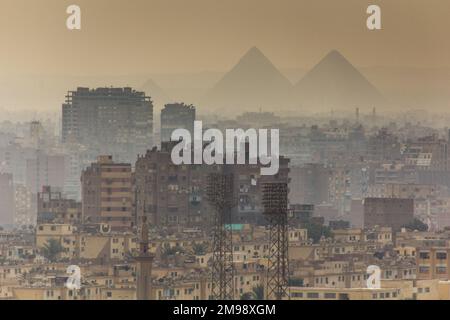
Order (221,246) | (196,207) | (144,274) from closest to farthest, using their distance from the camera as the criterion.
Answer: (144,274)
(221,246)
(196,207)

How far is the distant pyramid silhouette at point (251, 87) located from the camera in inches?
2185

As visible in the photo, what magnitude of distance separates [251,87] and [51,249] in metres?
27.5

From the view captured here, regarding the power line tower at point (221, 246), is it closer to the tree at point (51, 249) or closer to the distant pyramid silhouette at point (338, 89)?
the tree at point (51, 249)

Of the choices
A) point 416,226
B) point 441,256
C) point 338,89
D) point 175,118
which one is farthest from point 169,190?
point 338,89

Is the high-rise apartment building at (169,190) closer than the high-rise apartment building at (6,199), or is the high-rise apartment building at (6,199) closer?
the high-rise apartment building at (169,190)

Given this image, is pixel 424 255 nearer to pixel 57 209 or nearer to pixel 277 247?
pixel 277 247

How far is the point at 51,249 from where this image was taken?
35406 millimetres

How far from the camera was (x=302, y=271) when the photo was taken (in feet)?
95.6

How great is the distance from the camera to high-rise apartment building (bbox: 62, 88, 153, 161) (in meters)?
50.9

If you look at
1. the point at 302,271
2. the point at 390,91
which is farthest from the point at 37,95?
the point at 302,271

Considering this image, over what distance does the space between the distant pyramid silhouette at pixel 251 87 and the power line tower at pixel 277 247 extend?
2593 cm

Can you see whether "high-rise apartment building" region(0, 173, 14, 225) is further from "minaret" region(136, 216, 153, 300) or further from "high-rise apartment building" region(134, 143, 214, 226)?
"minaret" region(136, 216, 153, 300)

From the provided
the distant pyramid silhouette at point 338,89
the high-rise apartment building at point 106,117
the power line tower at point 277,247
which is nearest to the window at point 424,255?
the power line tower at point 277,247

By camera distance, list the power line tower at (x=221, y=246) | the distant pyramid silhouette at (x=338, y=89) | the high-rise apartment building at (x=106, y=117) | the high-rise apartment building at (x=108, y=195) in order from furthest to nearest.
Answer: the distant pyramid silhouette at (x=338, y=89)
the high-rise apartment building at (x=106, y=117)
the high-rise apartment building at (x=108, y=195)
the power line tower at (x=221, y=246)
